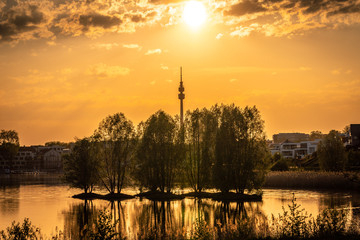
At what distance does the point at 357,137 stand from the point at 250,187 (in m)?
80.0

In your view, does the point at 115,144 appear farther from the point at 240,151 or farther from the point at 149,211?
the point at 149,211

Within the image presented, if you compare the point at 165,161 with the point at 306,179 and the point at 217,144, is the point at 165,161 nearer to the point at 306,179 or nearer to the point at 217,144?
the point at 217,144

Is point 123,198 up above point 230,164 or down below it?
below

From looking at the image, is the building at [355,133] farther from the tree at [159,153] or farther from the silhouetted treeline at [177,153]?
the tree at [159,153]

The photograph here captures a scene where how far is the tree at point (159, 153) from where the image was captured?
83.0m

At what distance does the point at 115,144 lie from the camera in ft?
286

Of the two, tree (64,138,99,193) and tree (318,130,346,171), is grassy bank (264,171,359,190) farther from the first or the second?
tree (64,138,99,193)

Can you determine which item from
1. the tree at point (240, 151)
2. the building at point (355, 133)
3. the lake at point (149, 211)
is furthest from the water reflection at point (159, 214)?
the building at point (355, 133)

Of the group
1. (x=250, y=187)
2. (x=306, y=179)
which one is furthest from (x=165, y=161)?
(x=306, y=179)

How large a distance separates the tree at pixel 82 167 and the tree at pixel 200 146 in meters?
16.6

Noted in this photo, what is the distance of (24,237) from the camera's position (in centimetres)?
2744

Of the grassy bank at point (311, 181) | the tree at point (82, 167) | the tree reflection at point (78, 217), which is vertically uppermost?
the tree at point (82, 167)

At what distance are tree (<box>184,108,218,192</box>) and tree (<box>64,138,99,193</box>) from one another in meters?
16.6

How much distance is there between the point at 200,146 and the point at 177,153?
4342mm
